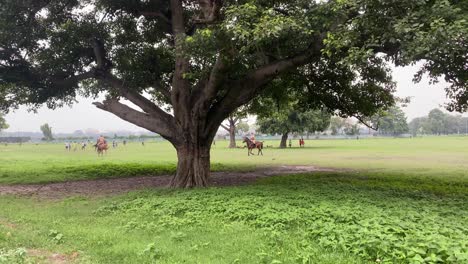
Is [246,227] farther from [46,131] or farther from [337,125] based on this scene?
[337,125]

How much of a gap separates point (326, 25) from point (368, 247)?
5.81 meters

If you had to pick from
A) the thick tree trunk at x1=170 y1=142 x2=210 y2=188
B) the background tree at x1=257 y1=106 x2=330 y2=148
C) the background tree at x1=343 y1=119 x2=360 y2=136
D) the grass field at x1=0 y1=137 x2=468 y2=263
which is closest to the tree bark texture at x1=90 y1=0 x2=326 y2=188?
the thick tree trunk at x1=170 y1=142 x2=210 y2=188

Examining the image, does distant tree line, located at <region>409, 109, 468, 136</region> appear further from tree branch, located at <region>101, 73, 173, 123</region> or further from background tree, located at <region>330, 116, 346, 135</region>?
tree branch, located at <region>101, 73, 173, 123</region>

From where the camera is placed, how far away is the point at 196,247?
651 cm

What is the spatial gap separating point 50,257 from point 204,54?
22.3ft

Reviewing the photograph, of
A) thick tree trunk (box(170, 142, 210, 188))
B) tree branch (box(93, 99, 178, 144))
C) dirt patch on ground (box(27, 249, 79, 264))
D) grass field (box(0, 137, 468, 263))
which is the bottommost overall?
dirt patch on ground (box(27, 249, 79, 264))

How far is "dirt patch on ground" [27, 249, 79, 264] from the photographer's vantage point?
6.29 metres

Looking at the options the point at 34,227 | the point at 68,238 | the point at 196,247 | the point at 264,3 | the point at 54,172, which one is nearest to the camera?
the point at 196,247

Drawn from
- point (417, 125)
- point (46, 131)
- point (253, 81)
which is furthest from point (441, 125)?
point (253, 81)

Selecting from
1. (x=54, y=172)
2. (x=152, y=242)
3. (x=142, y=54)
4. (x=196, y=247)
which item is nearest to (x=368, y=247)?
(x=196, y=247)

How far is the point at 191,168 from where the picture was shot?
14.7 metres

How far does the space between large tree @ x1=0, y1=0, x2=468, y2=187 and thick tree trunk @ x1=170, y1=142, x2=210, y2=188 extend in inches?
1.4

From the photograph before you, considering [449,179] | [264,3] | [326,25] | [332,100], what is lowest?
[449,179]

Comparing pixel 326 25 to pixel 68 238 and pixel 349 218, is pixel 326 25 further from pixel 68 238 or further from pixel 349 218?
pixel 68 238
